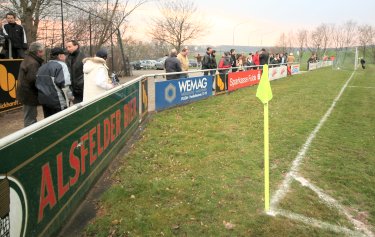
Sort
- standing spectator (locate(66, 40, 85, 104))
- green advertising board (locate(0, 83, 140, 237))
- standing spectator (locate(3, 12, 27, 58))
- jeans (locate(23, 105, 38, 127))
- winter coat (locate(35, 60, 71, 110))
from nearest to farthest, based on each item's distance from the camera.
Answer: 1. green advertising board (locate(0, 83, 140, 237))
2. winter coat (locate(35, 60, 71, 110))
3. jeans (locate(23, 105, 38, 127))
4. standing spectator (locate(66, 40, 85, 104))
5. standing spectator (locate(3, 12, 27, 58))

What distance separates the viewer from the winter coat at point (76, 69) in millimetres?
6324

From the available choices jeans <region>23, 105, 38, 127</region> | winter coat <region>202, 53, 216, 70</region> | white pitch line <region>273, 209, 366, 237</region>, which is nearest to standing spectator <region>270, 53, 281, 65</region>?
winter coat <region>202, 53, 216, 70</region>

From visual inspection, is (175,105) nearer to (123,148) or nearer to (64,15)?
(123,148)

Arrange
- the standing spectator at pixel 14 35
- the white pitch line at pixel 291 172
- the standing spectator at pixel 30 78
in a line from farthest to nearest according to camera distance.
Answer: the standing spectator at pixel 14 35, the standing spectator at pixel 30 78, the white pitch line at pixel 291 172

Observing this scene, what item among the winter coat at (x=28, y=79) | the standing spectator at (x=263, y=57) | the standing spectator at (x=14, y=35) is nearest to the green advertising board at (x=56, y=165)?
the winter coat at (x=28, y=79)

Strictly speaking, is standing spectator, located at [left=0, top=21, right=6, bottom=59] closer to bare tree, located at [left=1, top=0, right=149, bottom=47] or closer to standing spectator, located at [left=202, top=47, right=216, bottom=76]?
bare tree, located at [left=1, top=0, right=149, bottom=47]

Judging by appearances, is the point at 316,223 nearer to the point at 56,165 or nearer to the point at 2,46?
the point at 56,165

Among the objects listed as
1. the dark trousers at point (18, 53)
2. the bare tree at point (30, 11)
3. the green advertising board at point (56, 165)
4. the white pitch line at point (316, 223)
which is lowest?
the white pitch line at point (316, 223)

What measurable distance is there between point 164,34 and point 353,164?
4439 centimetres

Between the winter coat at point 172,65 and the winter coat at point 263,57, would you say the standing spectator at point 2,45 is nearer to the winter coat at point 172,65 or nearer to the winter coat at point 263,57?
the winter coat at point 172,65

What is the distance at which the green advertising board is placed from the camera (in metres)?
2.62

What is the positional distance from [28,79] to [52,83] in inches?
21.5

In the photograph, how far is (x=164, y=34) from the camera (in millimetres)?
48156

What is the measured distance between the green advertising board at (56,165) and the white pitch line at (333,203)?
3069 mm
